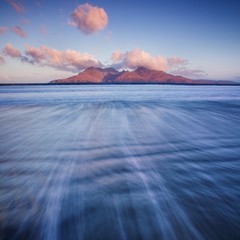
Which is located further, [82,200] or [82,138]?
[82,138]

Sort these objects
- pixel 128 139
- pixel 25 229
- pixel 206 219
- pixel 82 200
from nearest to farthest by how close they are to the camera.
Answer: pixel 25 229 < pixel 206 219 < pixel 82 200 < pixel 128 139

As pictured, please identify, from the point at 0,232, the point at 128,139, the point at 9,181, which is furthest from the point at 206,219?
the point at 128,139

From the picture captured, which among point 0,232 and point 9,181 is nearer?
point 0,232

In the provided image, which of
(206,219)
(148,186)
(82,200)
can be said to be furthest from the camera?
(148,186)

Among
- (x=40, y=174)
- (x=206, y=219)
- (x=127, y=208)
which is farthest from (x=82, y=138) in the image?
(x=206, y=219)

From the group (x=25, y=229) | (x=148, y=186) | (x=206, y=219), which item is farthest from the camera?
(x=148, y=186)

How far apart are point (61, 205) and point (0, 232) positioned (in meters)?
0.65

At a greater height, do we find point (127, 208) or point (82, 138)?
point (127, 208)

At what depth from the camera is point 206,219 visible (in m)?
2.19

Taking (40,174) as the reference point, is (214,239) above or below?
Result: above

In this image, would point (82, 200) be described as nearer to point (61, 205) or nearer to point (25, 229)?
point (61, 205)

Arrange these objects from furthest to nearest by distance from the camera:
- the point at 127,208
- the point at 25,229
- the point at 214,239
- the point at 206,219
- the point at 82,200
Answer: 1. the point at 82,200
2. the point at 127,208
3. the point at 206,219
4. the point at 25,229
5. the point at 214,239

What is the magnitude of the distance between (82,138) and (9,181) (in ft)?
8.80

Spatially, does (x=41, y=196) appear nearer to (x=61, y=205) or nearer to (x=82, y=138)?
(x=61, y=205)
